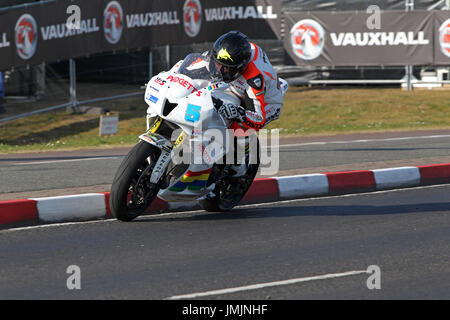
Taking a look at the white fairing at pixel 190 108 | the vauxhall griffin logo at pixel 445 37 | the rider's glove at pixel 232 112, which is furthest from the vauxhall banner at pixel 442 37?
the rider's glove at pixel 232 112

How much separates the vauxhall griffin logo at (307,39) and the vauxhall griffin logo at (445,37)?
10.5 ft

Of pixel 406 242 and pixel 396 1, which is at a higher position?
pixel 396 1

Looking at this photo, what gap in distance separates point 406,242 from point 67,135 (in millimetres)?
13409

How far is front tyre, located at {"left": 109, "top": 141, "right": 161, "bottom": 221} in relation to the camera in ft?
26.4

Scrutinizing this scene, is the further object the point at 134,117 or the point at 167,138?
the point at 134,117

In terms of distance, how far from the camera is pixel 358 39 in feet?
84.3

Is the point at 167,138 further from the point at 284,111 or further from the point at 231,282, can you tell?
the point at 284,111

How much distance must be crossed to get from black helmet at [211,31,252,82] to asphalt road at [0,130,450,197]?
2707 mm

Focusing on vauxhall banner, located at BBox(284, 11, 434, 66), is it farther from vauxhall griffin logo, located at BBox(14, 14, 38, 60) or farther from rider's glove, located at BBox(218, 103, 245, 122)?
rider's glove, located at BBox(218, 103, 245, 122)

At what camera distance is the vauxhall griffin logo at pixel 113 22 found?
2332cm

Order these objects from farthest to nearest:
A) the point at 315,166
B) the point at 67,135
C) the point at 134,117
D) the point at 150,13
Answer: the point at 150,13
the point at 134,117
the point at 67,135
the point at 315,166

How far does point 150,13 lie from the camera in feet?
82.2

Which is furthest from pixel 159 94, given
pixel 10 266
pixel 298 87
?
pixel 298 87

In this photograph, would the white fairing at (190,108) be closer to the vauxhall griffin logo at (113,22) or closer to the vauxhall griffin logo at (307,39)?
the vauxhall griffin logo at (113,22)
